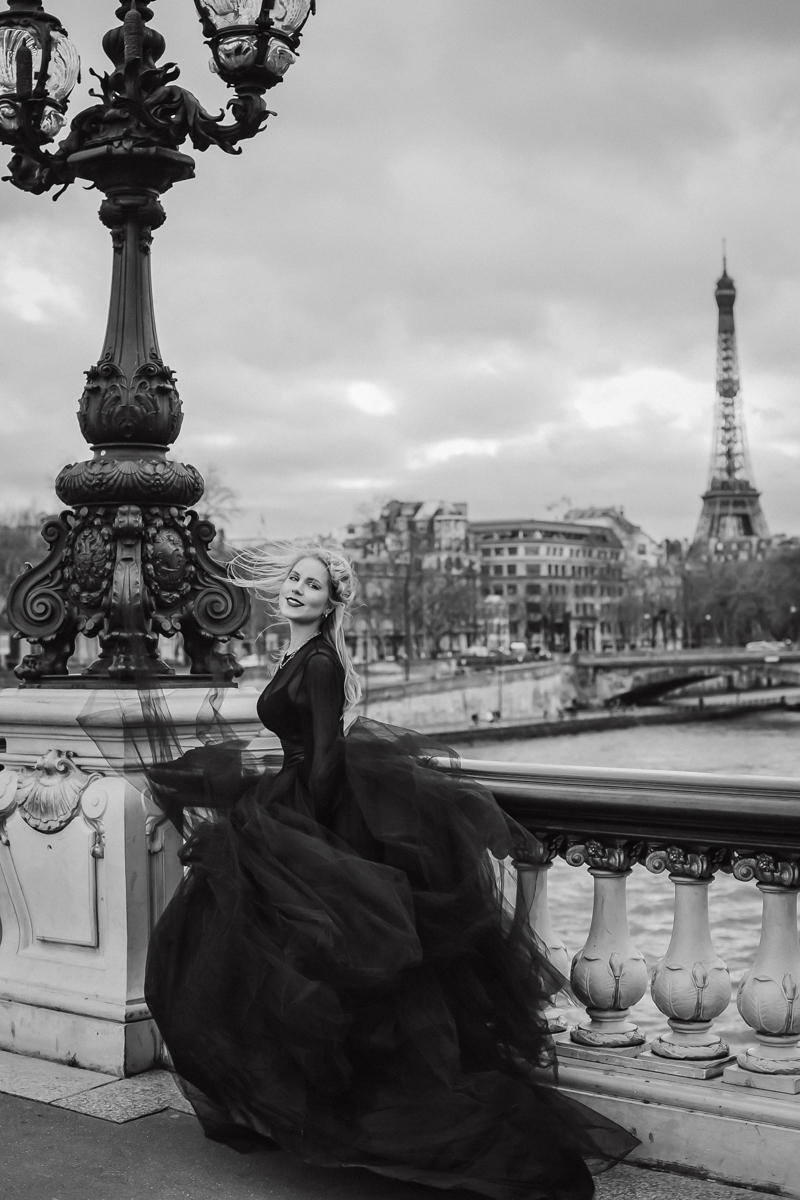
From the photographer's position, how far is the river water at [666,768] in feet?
52.8

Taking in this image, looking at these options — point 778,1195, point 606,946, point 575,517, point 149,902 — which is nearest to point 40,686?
point 149,902

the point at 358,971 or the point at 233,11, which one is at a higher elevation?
the point at 233,11

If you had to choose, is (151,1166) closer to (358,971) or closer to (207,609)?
(358,971)

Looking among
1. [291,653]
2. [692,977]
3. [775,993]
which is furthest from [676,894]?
[291,653]

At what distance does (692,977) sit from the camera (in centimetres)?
373

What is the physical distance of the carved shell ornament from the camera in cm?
456

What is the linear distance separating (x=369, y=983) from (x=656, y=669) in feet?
251

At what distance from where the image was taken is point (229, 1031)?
349 centimetres

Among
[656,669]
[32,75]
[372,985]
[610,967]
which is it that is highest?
[32,75]

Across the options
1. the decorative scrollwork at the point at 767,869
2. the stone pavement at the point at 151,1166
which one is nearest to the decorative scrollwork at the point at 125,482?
the stone pavement at the point at 151,1166

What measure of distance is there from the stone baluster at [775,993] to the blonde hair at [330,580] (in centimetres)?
114

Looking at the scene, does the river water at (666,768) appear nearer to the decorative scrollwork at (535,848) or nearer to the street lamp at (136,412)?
the decorative scrollwork at (535,848)

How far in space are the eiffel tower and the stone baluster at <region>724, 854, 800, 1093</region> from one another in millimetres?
127538

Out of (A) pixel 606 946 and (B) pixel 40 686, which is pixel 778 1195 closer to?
(A) pixel 606 946
